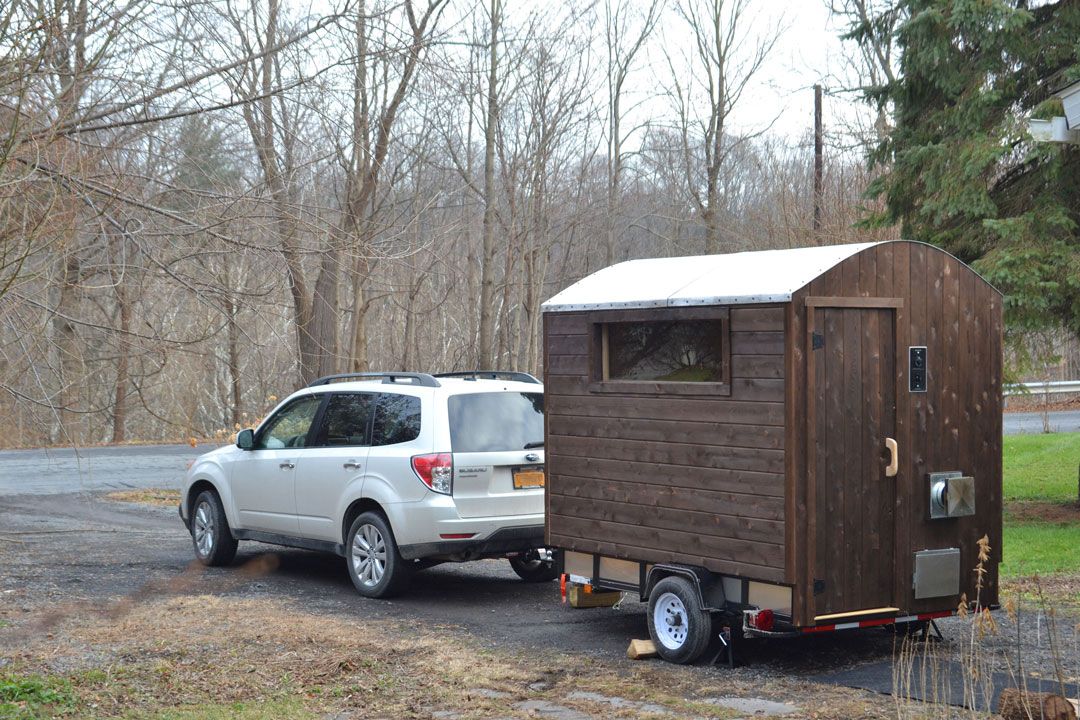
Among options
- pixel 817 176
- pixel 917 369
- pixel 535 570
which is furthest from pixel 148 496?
pixel 817 176

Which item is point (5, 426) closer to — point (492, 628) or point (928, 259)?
point (492, 628)

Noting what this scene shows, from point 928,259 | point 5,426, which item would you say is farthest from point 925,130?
point 5,426

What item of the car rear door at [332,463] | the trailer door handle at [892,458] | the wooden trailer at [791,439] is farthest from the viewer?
the car rear door at [332,463]

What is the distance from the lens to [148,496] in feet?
59.5

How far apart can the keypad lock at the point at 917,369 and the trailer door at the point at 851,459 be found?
131mm

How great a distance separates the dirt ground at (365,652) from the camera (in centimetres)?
657

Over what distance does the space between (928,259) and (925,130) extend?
7.37m

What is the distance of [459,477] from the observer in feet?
31.1

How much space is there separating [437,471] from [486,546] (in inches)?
28.2

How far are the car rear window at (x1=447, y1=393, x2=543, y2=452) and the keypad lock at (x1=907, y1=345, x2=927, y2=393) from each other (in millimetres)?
3270

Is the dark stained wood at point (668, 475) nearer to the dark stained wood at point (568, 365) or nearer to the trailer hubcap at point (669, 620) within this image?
the dark stained wood at point (568, 365)

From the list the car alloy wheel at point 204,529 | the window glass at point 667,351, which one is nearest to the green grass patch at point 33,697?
the window glass at point 667,351

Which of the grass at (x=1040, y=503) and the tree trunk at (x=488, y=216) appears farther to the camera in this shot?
the tree trunk at (x=488, y=216)

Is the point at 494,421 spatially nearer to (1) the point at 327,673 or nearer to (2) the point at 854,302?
(1) the point at 327,673
